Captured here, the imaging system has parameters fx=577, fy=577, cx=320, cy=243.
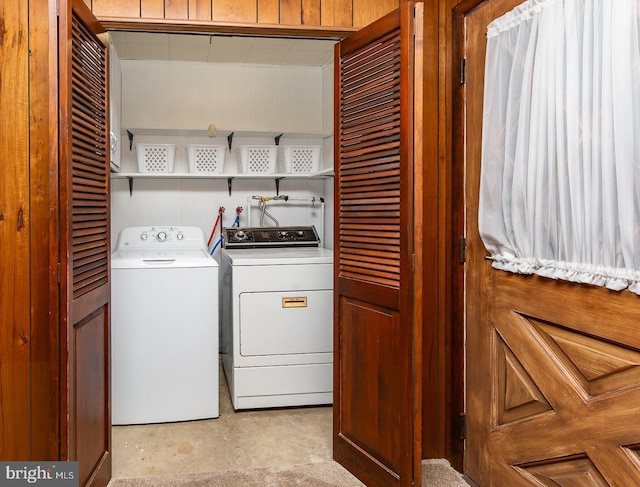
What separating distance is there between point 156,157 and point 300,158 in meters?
1.07

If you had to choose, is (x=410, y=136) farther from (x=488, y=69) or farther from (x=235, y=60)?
(x=235, y=60)

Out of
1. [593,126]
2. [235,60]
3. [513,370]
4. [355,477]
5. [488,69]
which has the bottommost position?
[355,477]

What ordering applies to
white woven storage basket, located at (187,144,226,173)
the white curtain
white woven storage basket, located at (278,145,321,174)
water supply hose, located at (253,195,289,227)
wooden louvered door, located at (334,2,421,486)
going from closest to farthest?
1. the white curtain
2. wooden louvered door, located at (334,2,421,486)
3. white woven storage basket, located at (187,144,226,173)
4. white woven storage basket, located at (278,145,321,174)
5. water supply hose, located at (253,195,289,227)

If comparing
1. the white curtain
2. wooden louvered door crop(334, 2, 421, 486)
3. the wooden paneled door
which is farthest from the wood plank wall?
the white curtain

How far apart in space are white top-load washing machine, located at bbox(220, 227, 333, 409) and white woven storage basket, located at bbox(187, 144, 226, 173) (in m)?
1.01

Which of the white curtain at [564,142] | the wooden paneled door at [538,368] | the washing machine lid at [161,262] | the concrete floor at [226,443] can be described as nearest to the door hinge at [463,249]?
the wooden paneled door at [538,368]

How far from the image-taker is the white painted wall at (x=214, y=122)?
4320 mm

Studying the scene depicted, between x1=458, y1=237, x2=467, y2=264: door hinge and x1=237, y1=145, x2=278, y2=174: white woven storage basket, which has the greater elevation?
x1=237, y1=145, x2=278, y2=174: white woven storage basket

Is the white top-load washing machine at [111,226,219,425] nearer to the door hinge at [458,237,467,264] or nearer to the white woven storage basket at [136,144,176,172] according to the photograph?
the white woven storage basket at [136,144,176,172]

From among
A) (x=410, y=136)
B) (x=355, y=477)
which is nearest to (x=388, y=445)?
(x=355, y=477)

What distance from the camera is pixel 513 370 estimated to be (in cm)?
212

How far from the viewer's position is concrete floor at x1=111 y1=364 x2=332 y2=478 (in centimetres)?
274

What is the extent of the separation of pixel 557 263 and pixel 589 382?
37 cm

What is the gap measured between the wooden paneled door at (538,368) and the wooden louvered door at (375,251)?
343 mm
